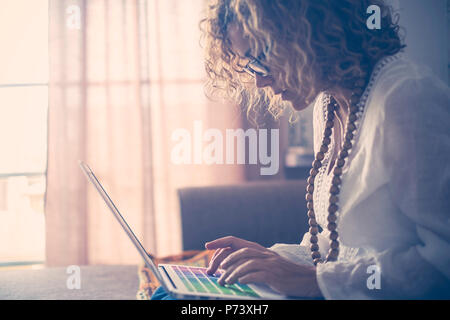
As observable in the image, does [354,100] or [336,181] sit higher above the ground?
[354,100]

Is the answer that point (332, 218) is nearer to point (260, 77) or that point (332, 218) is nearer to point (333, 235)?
point (333, 235)

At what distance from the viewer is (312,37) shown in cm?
59

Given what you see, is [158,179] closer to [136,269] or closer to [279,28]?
[136,269]

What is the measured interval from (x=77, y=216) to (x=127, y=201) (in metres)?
0.26

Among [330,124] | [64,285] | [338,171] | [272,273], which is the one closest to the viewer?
[272,273]

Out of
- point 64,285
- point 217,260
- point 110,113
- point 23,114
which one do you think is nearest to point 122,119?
point 110,113

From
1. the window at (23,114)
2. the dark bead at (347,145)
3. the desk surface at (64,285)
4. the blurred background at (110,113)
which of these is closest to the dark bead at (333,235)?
the dark bead at (347,145)

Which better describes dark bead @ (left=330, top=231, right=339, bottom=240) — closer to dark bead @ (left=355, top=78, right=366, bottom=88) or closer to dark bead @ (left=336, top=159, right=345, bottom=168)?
dark bead @ (left=336, top=159, right=345, bottom=168)

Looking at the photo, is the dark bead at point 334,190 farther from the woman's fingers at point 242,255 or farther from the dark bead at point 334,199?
the woman's fingers at point 242,255

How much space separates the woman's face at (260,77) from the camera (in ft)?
2.02

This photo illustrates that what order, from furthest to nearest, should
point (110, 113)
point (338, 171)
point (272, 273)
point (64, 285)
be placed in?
1. point (110, 113)
2. point (64, 285)
3. point (338, 171)
4. point (272, 273)

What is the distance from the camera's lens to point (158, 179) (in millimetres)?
2311

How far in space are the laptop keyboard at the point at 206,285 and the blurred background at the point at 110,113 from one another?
5.34 ft

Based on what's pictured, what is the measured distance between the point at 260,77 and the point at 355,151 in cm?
17
